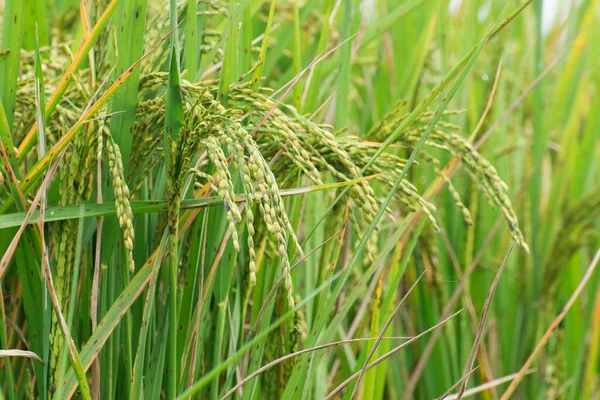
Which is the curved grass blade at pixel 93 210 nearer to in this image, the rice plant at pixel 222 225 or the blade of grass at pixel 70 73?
the rice plant at pixel 222 225

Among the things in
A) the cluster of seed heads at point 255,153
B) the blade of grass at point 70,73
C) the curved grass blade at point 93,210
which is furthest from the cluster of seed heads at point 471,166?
the blade of grass at point 70,73

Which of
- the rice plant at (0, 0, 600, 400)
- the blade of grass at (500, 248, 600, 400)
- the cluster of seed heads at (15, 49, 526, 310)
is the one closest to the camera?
the cluster of seed heads at (15, 49, 526, 310)

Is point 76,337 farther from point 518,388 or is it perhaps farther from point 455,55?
point 455,55

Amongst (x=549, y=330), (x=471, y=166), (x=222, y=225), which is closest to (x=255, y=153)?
(x=222, y=225)

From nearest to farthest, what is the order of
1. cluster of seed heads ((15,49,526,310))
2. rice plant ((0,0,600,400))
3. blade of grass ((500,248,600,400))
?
cluster of seed heads ((15,49,526,310)) < rice plant ((0,0,600,400)) < blade of grass ((500,248,600,400))

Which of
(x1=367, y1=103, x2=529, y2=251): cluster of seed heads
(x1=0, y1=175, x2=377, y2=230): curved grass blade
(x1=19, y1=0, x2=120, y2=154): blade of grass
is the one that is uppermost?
(x1=19, y1=0, x2=120, y2=154): blade of grass

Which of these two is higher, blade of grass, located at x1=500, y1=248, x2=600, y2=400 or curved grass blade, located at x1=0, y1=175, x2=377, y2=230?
curved grass blade, located at x1=0, y1=175, x2=377, y2=230

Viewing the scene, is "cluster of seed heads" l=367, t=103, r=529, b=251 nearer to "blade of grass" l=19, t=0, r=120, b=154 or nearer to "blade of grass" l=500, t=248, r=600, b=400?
"blade of grass" l=500, t=248, r=600, b=400

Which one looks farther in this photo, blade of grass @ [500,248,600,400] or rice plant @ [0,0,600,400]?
blade of grass @ [500,248,600,400]

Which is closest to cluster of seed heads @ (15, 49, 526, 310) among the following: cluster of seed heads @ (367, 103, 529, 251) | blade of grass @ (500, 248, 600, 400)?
cluster of seed heads @ (367, 103, 529, 251)
